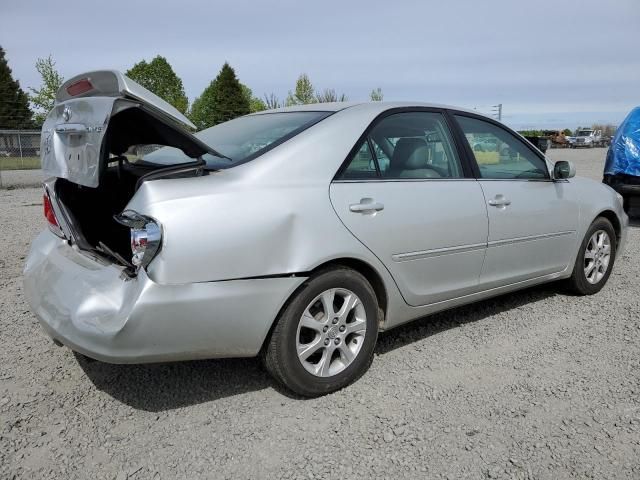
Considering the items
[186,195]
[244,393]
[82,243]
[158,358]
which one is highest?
[186,195]

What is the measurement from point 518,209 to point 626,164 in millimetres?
5527

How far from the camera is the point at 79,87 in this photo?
9.05ft

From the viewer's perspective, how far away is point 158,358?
2445 mm

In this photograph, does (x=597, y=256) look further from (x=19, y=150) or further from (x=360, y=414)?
(x=19, y=150)

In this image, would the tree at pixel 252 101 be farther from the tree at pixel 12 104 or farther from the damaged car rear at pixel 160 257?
the damaged car rear at pixel 160 257

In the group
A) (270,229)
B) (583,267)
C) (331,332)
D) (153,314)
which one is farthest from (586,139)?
(153,314)

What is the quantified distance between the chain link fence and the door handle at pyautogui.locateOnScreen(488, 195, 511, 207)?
1717 centimetres

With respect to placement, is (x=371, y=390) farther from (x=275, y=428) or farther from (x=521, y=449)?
(x=521, y=449)

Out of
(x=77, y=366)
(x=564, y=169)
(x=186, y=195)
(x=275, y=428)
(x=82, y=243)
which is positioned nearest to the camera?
(x=186, y=195)

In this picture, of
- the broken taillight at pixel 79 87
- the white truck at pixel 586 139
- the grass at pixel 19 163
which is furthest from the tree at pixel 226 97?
the broken taillight at pixel 79 87

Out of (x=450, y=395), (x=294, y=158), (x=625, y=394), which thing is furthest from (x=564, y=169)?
(x=294, y=158)

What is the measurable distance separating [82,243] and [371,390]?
1727 mm

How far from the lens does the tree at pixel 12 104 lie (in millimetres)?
46438

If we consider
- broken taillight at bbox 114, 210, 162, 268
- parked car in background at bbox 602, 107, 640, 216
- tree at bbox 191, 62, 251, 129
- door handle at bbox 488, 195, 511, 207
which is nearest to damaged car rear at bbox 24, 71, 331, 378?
broken taillight at bbox 114, 210, 162, 268
